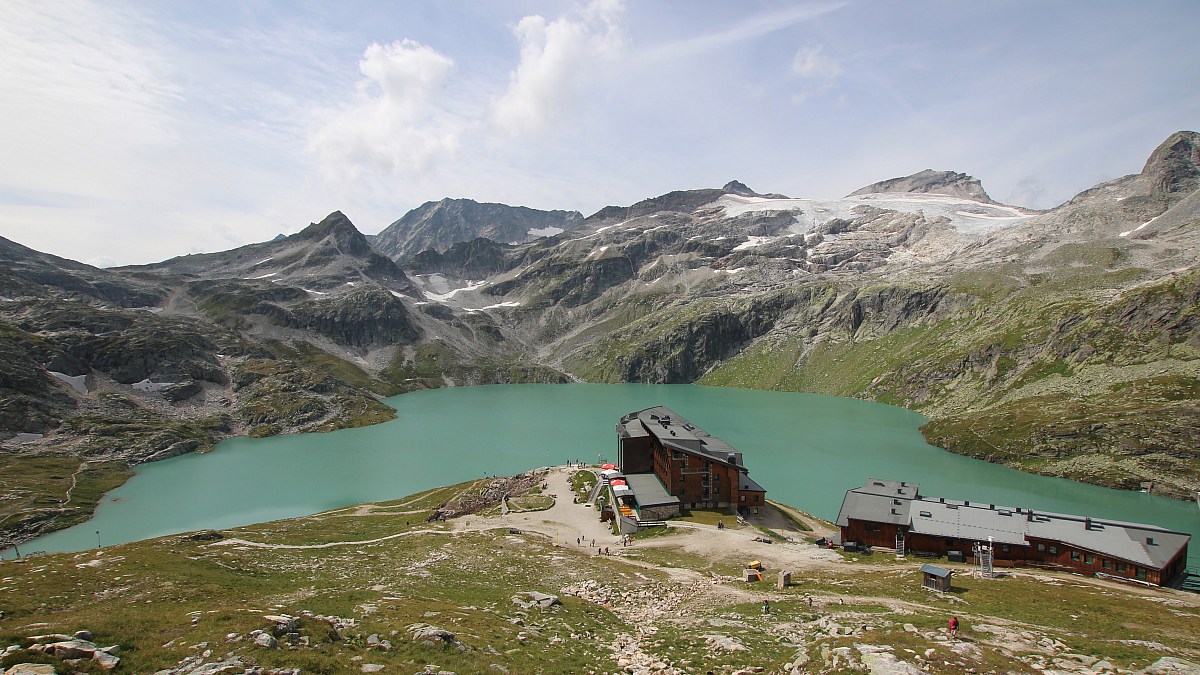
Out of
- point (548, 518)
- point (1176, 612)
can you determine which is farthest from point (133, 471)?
point (1176, 612)

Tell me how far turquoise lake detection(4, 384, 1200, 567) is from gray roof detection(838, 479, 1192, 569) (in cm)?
2146

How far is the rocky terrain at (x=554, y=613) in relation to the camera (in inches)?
671

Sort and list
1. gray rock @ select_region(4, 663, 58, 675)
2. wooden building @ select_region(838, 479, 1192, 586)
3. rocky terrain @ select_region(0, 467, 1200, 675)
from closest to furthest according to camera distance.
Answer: gray rock @ select_region(4, 663, 58, 675) → rocky terrain @ select_region(0, 467, 1200, 675) → wooden building @ select_region(838, 479, 1192, 586)

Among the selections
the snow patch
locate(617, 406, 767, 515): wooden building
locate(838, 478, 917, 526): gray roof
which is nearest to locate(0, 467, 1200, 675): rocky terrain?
locate(838, 478, 917, 526): gray roof

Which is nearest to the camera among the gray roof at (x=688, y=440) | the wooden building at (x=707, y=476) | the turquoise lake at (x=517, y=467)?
the wooden building at (x=707, y=476)

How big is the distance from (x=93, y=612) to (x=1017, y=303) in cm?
21186

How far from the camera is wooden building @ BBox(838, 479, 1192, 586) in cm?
3925

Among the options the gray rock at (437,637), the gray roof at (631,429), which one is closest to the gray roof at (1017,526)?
the gray roof at (631,429)

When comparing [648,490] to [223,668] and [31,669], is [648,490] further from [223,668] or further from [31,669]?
[31,669]

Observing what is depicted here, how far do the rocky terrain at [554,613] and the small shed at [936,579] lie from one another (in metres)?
0.78

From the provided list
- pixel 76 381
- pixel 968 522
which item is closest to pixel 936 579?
pixel 968 522

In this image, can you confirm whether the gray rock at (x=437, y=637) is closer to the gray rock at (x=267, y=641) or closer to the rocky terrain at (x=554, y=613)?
the rocky terrain at (x=554, y=613)

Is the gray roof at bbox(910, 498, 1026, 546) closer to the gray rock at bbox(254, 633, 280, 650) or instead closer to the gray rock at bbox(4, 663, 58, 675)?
the gray rock at bbox(254, 633, 280, 650)

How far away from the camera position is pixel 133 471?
111m
